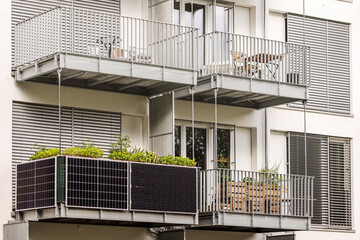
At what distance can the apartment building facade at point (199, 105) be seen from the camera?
85.8 ft

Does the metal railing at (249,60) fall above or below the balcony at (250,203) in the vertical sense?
above

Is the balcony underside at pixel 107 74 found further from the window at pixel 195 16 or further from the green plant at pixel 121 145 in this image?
the window at pixel 195 16

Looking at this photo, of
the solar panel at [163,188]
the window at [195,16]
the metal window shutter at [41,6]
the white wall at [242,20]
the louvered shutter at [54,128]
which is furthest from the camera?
the white wall at [242,20]

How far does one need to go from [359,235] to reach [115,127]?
380 inches

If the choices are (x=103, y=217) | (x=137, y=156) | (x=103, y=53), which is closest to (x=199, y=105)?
(x=103, y=53)

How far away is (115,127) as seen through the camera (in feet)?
92.3

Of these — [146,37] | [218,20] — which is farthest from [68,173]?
[218,20]

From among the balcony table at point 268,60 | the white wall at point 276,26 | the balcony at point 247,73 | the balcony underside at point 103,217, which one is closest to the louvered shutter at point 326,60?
the white wall at point 276,26

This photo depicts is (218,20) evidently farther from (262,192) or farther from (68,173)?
(68,173)

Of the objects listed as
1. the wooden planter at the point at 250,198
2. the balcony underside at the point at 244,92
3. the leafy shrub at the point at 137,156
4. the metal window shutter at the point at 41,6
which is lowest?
the wooden planter at the point at 250,198

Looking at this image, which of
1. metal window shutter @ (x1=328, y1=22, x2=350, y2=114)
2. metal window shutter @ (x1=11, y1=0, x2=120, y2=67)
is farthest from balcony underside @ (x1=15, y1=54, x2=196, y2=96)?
metal window shutter @ (x1=328, y1=22, x2=350, y2=114)

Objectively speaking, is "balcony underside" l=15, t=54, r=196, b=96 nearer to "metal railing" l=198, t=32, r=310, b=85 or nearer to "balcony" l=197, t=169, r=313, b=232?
"metal railing" l=198, t=32, r=310, b=85

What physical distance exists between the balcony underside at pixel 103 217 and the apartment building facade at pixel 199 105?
37 mm

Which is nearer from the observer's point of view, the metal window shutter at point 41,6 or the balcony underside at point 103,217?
the balcony underside at point 103,217
